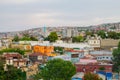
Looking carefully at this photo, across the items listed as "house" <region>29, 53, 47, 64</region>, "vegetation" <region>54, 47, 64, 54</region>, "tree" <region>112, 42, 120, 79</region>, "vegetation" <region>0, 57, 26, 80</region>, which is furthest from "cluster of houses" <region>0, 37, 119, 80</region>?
"vegetation" <region>0, 57, 26, 80</region>

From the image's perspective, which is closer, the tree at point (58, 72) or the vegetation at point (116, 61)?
the tree at point (58, 72)

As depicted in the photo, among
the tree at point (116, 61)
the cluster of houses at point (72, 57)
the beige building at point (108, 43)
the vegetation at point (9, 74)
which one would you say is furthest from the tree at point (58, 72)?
the beige building at point (108, 43)

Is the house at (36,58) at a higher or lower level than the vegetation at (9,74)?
lower

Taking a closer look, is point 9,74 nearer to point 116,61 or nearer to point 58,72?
point 58,72

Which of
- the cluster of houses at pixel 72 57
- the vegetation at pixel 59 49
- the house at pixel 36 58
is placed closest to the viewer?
the cluster of houses at pixel 72 57

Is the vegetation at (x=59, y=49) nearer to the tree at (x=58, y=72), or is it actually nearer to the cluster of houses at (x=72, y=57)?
the cluster of houses at (x=72, y=57)

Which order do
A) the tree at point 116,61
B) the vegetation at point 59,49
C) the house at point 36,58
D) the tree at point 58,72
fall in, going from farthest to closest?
1. the vegetation at point 59,49
2. the house at point 36,58
3. the tree at point 116,61
4. the tree at point 58,72

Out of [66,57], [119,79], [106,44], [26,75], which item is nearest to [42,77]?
[26,75]

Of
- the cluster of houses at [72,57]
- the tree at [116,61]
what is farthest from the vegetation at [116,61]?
the cluster of houses at [72,57]

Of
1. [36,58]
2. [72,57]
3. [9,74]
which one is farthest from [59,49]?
[9,74]

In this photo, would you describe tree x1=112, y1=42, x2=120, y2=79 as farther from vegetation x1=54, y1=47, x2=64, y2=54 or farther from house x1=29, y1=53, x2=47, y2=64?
vegetation x1=54, y1=47, x2=64, y2=54

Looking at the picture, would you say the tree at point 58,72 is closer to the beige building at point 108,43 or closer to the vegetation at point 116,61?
the vegetation at point 116,61

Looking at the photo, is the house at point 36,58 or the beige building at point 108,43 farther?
the beige building at point 108,43
